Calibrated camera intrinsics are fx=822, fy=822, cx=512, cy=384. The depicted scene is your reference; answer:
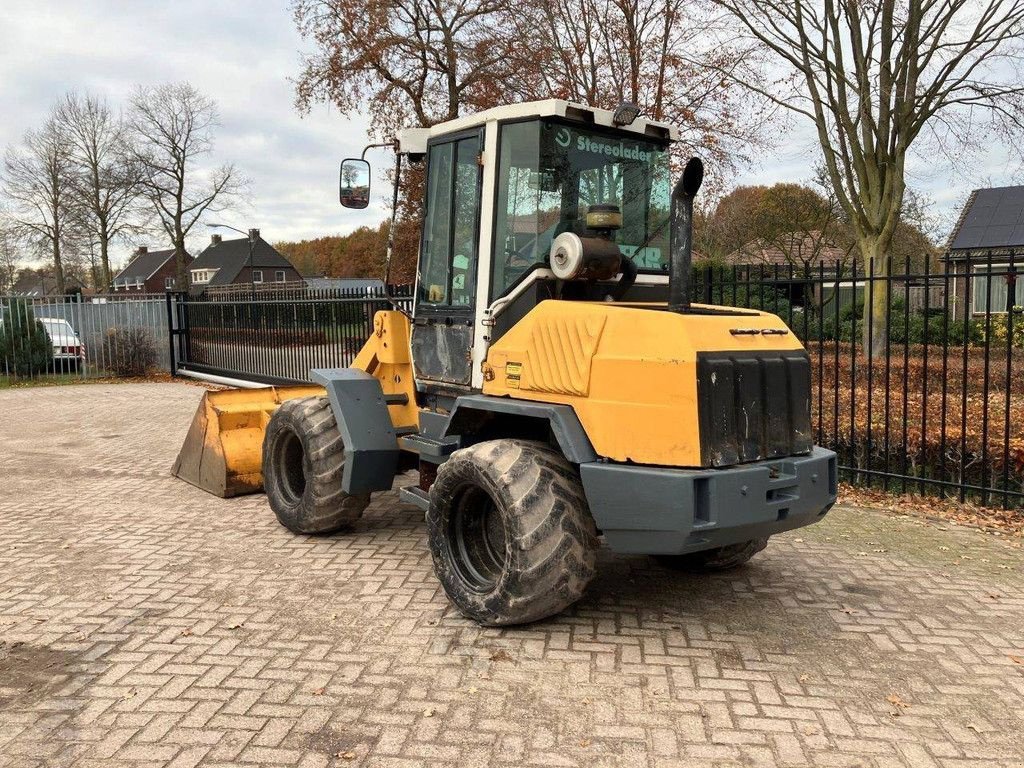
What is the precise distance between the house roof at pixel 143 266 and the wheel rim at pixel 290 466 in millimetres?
84213

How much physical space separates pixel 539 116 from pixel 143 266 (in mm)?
92246

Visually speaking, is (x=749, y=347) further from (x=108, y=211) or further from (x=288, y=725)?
(x=108, y=211)

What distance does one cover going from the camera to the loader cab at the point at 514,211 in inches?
176

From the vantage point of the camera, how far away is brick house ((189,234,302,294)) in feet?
253

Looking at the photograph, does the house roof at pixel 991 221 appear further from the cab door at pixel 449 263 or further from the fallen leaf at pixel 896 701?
the fallen leaf at pixel 896 701

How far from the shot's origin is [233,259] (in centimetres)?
8094

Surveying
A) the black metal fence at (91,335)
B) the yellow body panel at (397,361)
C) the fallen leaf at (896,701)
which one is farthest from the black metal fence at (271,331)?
the fallen leaf at (896,701)

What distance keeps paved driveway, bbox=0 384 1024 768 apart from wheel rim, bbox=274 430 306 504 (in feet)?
1.04

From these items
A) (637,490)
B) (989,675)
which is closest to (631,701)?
(637,490)

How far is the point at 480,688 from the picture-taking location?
11.8ft

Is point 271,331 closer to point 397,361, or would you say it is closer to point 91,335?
point 91,335

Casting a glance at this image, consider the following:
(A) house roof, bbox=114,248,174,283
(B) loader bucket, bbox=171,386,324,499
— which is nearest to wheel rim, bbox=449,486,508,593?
(B) loader bucket, bbox=171,386,324,499

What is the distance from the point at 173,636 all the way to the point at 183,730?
1021 mm

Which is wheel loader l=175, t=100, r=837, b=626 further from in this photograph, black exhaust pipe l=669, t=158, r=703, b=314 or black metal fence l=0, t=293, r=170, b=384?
black metal fence l=0, t=293, r=170, b=384
